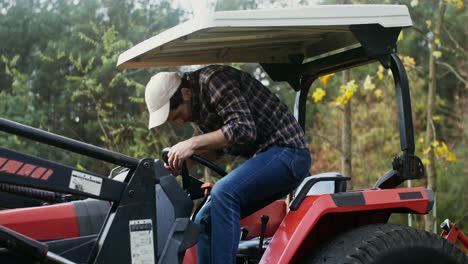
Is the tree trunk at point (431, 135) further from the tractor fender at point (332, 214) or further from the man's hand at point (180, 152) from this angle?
the man's hand at point (180, 152)

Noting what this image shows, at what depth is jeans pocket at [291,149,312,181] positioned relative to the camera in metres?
4.12

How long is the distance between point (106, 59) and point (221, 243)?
30.6 ft

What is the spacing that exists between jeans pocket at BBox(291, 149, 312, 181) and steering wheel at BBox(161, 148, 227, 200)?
0.59m

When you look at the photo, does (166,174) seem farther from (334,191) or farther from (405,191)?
(405,191)

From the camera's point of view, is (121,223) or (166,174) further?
(166,174)

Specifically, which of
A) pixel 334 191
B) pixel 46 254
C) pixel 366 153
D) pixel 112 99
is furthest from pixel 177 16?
pixel 46 254

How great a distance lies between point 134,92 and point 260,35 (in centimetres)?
1043

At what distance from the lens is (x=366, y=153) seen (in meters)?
15.0

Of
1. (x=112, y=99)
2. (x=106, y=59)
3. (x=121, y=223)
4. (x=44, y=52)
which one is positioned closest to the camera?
(x=121, y=223)

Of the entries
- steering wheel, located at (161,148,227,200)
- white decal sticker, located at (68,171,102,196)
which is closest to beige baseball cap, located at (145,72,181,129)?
steering wheel, located at (161,148,227,200)

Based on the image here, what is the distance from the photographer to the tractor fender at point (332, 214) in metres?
3.80

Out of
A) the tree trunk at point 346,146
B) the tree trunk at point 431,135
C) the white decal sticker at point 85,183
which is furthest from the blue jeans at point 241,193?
the tree trunk at point 431,135

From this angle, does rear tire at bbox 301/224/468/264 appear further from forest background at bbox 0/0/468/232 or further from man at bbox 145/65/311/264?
forest background at bbox 0/0/468/232

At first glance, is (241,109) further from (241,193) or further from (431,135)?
(431,135)
